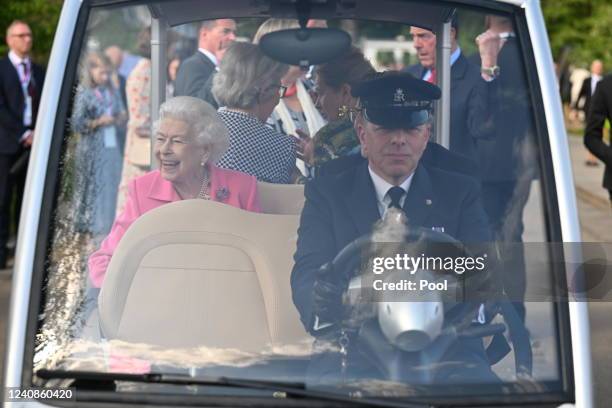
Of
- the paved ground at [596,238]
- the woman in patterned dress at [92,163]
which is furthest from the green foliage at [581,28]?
the woman in patterned dress at [92,163]

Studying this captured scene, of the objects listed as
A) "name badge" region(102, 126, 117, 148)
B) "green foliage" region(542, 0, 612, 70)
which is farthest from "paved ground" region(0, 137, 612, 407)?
"green foliage" region(542, 0, 612, 70)

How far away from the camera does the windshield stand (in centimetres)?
329

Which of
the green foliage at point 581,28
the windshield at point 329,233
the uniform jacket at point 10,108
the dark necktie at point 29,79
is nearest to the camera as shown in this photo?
the windshield at point 329,233

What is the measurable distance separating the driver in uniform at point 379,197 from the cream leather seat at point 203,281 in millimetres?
60

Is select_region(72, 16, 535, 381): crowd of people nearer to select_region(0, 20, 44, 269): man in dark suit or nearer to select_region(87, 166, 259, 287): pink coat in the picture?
select_region(87, 166, 259, 287): pink coat

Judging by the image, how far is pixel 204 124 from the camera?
373 centimetres

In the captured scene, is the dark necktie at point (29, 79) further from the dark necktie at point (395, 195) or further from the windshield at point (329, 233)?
the dark necktie at point (395, 195)

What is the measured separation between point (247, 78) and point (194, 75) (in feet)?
1.78

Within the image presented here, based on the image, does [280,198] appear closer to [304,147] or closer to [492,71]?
[304,147]

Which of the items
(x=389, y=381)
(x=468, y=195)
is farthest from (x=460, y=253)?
(x=389, y=381)

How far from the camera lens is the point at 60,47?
3.43m

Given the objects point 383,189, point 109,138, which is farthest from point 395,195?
point 109,138

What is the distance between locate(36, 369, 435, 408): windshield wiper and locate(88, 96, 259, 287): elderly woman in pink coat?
0.55 m

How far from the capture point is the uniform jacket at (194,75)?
4.12 metres
